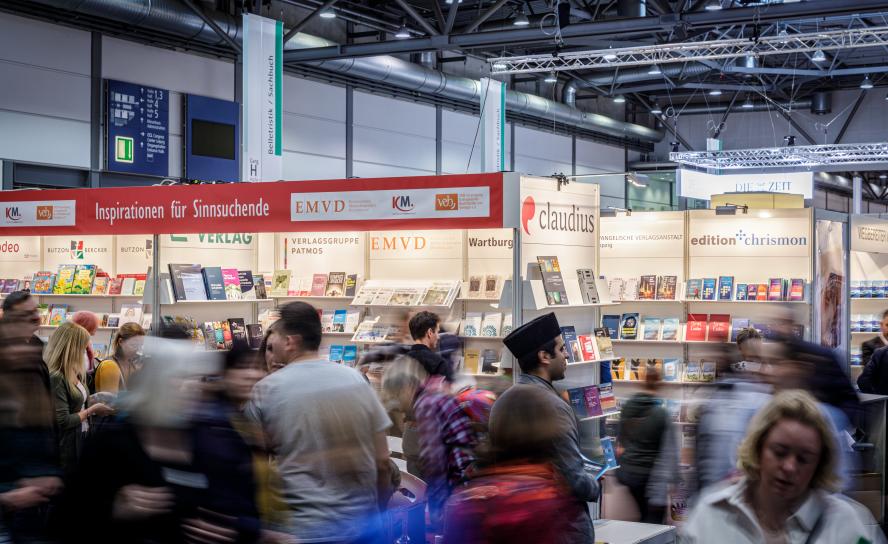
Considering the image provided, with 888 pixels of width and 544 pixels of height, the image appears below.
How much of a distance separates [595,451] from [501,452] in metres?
4.91

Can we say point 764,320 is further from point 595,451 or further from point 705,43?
point 705,43

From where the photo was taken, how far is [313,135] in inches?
635

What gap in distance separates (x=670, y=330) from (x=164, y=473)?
751 cm

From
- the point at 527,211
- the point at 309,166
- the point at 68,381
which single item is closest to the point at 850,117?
the point at 309,166

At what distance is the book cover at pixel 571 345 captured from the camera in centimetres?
750

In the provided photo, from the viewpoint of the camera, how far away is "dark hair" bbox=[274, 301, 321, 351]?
130 inches

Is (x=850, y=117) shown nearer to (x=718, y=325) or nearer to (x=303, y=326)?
(x=718, y=325)

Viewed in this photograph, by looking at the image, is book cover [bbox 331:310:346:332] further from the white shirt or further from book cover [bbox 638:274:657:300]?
the white shirt

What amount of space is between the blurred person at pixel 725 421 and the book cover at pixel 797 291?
514 centimetres

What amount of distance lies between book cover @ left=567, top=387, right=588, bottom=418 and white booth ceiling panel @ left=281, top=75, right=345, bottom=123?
958 cm

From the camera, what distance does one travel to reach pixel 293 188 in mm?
7734

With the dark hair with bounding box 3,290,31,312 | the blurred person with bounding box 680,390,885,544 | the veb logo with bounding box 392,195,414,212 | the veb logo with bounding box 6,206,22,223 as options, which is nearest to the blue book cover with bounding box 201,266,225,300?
the veb logo with bounding box 6,206,22,223

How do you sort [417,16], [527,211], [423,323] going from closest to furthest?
[423,323]
[527,211]
[417,16]

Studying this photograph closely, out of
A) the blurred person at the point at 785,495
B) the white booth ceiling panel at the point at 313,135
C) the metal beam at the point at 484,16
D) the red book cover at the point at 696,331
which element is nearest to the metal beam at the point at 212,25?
the white booth ceiling panel at the point at 313,135
